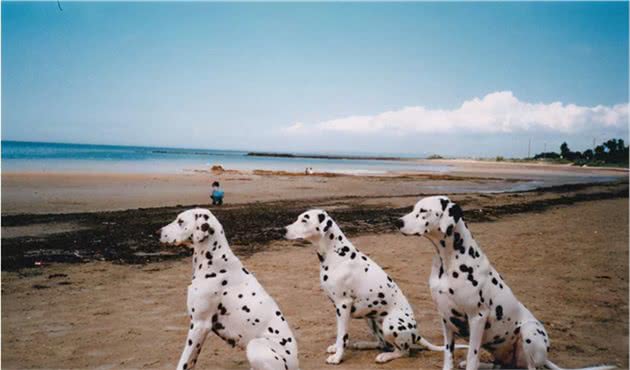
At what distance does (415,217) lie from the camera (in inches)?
169

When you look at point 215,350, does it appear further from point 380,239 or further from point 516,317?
point 380,239

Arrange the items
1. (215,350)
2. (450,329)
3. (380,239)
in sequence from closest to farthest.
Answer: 1. (450,329)
2. (215,350)
3. (380,239)

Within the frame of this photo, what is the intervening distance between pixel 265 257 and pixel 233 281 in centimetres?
591

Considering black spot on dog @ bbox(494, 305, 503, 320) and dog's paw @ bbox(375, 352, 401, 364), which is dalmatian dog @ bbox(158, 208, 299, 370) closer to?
dog's paw @ bbox(375, 352, 401, 364)

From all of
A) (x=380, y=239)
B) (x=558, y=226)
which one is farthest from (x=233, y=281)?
(x=558, y=226)

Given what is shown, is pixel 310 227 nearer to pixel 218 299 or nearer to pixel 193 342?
pixel 218 299

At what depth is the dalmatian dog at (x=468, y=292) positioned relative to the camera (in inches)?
167

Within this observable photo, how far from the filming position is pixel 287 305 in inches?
283

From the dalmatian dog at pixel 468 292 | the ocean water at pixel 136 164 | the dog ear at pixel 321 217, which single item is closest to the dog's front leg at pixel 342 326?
the dog ear at pixel 321 217

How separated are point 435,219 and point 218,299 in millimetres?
2168

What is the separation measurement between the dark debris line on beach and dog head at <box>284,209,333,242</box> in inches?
217

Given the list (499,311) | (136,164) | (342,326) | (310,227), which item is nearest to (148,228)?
(310,227)

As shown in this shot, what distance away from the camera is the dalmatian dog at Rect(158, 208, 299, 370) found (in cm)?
418

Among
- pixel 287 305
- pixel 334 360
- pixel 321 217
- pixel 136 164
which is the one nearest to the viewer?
pixel 334 360
